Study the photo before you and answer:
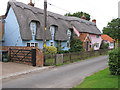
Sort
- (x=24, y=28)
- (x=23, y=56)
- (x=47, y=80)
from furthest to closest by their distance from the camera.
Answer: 1. (x=24, y=28)
2. (x=23, y=56)
3. (x=47, y=80)

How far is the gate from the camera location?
12.9m

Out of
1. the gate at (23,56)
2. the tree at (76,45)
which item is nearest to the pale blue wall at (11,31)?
the gate at (23,56)

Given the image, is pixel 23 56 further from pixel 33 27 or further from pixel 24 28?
pixel 33 27

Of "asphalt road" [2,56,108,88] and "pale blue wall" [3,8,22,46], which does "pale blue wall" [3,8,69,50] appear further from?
"asphalt road" [2,56,108,88]

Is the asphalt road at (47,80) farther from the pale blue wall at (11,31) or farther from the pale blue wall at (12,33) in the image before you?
the pale blue wall at (11,31)

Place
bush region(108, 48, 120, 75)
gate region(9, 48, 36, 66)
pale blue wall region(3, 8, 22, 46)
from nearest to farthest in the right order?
bush region(108, 48, 120, 75), gate region(9, 48, 36, 66), pale blue wall region(3, 8, 22, 46)

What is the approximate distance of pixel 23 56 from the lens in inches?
549

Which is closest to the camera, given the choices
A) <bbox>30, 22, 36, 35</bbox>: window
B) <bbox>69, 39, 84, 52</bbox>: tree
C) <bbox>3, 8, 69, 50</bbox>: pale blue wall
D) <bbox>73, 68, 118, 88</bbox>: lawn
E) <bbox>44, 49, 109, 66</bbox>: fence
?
<bbox>73, 68, 118, 88</bbox>: lawn

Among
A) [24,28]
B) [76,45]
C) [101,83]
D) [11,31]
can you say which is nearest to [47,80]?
[101,83]

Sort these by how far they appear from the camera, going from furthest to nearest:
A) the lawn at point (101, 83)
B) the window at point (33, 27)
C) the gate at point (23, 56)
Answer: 1. the window at point (33, 27)
2. the gate at point (23, 56)
3. the lawn at point (101, 83)

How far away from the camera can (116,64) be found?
8141 mm

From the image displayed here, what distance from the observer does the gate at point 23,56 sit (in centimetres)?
1288

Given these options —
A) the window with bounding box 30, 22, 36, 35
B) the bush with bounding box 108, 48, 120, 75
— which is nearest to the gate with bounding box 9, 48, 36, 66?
the window with bounding box 30, 22, 36, 35

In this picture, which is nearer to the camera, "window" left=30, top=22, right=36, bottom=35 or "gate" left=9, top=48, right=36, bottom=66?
"gate" left=9, top=48, right=36, bottom=66
